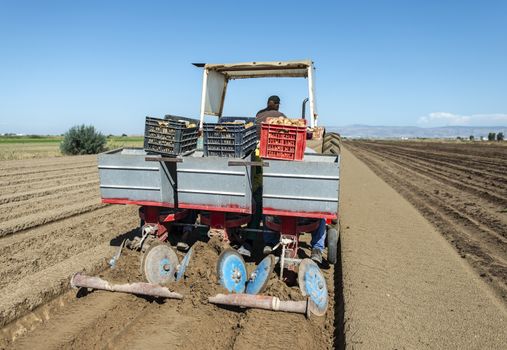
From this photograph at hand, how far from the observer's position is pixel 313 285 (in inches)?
162

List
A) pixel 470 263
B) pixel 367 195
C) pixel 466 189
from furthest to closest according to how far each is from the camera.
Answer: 1. pixel 466 189
2. pixel 367 195
3. pixel 470 263

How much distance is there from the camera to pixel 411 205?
34.6 feet

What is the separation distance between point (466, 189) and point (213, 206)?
11.5 meters

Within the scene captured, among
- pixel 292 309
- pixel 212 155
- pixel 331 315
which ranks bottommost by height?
pixel 331 315

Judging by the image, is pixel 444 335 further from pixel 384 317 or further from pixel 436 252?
pixel 436 252

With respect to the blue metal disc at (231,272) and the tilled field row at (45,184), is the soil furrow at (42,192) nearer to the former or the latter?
the tilled field row at (45,184)

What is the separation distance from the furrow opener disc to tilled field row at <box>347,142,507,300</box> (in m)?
3.74

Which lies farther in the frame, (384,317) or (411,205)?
(411,205)

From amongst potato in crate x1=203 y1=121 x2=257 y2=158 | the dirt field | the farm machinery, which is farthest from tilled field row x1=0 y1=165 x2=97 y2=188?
potato in crate x1=203 y1=121 x2=257 y2=158

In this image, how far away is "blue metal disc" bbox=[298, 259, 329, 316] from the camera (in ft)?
13.1

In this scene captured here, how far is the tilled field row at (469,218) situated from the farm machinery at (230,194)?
2.21 metres

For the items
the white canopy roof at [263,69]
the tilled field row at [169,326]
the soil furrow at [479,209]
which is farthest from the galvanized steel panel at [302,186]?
the soil furrow at [479,209]

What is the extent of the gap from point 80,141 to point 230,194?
85.5 feet

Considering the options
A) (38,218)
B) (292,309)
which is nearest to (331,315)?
(292,309)
